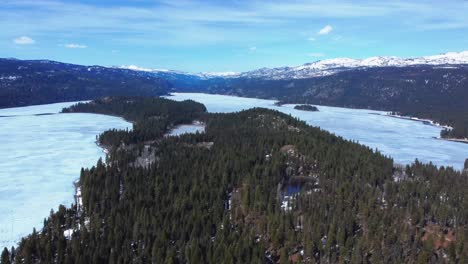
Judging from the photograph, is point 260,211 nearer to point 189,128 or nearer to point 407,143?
point 407,143

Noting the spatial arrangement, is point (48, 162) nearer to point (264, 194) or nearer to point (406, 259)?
point (264, 194)

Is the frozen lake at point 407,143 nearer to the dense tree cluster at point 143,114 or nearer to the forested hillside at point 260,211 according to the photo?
the forested hillside at point 260,211

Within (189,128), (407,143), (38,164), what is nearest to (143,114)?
(189,128)

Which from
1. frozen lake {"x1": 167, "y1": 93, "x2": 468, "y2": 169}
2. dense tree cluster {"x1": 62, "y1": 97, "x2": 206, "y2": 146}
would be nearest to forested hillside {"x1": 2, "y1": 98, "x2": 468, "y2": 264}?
frozen lake {"x1": 167, "y1": 93, "x2": 468, "y2": 169}

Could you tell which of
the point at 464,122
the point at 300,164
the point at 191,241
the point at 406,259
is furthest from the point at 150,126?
the point at 464,122

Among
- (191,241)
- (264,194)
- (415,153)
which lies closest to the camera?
(191,241)
